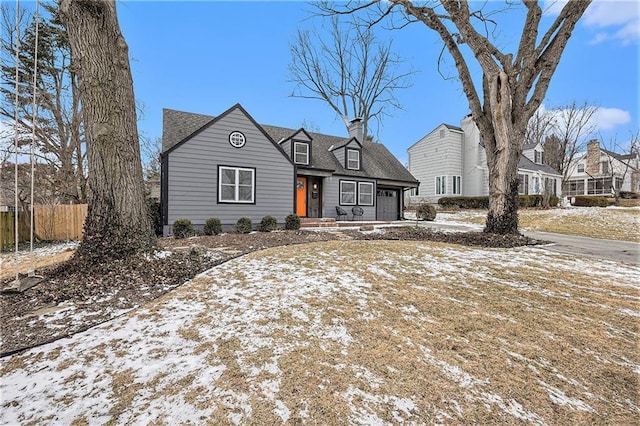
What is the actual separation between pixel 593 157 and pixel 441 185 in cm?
2234

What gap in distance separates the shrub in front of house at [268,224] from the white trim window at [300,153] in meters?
3.93

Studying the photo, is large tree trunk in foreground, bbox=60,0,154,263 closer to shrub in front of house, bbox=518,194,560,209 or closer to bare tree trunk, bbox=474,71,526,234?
bare tree trunk, bbox=474,71,526,234

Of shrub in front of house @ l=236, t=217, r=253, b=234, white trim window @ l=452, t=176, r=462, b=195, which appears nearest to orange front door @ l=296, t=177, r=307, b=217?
shrub in front of house @ l=236, t=217, r=253, b=234

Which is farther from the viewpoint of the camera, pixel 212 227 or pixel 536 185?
pixel 536 185

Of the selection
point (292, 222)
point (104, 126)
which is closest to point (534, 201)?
point (292, 222)

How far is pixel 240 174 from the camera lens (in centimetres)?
1153

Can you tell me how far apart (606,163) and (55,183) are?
152ft

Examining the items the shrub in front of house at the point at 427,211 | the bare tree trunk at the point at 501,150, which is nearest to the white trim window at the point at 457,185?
the shrub in front of house at the point at 427,211

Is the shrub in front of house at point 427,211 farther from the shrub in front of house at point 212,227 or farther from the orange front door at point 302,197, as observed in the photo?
the shrub in front of house at point 212,227

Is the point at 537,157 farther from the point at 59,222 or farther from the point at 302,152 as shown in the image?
the point at 59,222

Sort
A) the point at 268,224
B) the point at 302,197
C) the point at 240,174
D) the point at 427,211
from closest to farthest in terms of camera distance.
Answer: the point at 268,224
the point at 240,174
the point at 302,197
the point at 427,211

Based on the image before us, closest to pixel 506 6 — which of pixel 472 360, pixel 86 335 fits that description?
pixel 472 360

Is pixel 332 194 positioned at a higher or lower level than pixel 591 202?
Result: higher

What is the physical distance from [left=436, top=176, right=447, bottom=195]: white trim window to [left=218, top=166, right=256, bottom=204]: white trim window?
1699cm
